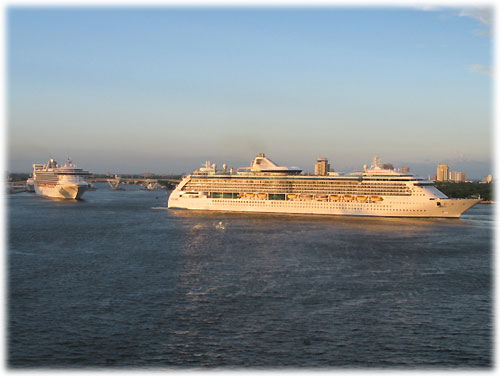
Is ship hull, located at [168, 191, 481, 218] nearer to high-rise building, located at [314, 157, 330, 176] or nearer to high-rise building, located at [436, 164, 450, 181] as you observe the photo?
high-rise building, located at [314, 157, 330, 176]

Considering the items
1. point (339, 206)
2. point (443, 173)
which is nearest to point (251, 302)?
point (339, 206)

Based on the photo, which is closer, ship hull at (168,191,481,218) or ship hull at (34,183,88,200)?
ship hull at (168,191,481,218)

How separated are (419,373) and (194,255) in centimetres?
1806

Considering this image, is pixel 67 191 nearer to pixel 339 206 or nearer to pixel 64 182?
pixel 64 182

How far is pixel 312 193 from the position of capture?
56.9m

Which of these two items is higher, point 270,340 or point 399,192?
point 399,192

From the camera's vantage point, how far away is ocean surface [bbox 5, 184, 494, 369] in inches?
585

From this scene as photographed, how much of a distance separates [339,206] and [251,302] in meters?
36.0

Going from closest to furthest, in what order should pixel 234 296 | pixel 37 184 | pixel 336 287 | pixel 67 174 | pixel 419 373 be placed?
pixel 419 373
pixel 234 296
pixel 336 287
pixel 67 174
pixel 37 184

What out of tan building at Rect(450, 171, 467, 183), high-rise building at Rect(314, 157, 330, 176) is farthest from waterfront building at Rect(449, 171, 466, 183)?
high-rise building at Rect(314, 157, 330, 176)

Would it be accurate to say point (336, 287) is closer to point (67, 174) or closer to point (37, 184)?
point (67, 174)

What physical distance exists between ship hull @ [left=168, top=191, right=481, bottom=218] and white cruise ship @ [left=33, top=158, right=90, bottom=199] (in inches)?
1310

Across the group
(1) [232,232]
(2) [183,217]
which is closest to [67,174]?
(2) [183,217]

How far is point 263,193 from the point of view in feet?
196
